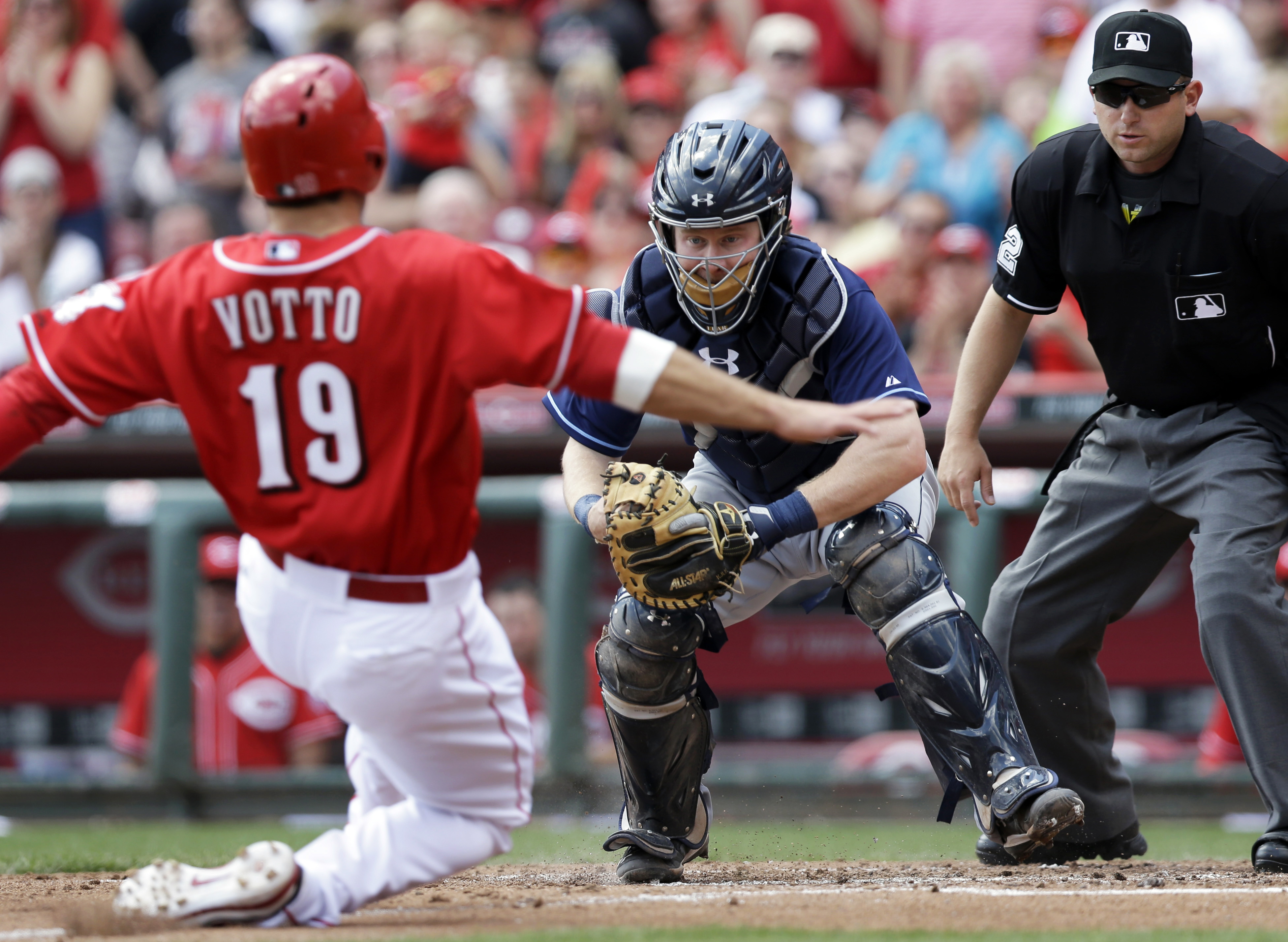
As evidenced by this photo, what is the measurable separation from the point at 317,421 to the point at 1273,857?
2.48 meters

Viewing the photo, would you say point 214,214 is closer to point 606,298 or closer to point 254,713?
point 254,713

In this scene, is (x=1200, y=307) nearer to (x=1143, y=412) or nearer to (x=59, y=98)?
(x=1143, y=412)

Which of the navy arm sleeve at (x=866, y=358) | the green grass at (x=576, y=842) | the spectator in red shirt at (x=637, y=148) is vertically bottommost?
the green grass at (x=576, y=842)

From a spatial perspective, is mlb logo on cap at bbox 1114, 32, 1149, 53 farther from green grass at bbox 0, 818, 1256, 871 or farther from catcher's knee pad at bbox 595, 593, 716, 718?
green grass at bbox 0, 818, 1256, 871

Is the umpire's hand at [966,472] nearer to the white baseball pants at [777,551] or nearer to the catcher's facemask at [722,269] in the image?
the white baseball pants at [777,551]

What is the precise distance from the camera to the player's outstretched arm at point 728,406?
302 cm

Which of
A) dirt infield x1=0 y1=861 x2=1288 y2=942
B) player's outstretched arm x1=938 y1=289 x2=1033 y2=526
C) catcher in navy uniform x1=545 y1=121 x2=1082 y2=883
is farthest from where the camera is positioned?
player's outstretched arm x1=938 y1=289 x2=1033 y2=526

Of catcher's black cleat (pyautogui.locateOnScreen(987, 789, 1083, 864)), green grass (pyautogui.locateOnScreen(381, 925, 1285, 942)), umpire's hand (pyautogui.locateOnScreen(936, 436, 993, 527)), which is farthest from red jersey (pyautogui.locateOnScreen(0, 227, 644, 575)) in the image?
umpire's hand (pyautogui.locateOnScreen(936, 436, 993, 527))

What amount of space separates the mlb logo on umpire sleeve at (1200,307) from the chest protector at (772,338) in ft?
2.68

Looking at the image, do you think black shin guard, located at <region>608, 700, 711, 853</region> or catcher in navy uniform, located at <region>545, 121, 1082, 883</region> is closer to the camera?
catcher in navy uniform, located at <region>545, 121, 1082, 883</region>

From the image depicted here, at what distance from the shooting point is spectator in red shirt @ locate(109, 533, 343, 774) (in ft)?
21.9

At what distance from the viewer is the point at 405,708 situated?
306cm

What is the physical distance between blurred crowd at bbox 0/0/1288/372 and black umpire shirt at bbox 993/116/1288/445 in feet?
9.56

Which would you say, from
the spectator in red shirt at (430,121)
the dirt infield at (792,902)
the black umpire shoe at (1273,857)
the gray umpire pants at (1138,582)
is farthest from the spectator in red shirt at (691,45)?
the black umpire shoe at (1273,857)
